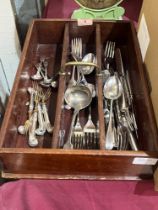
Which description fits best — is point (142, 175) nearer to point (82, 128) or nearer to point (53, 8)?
point (82, 128)

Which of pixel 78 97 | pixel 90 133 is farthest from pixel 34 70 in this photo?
pixel 90 133

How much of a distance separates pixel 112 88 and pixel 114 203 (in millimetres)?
317

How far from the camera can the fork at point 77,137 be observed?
24.3 inches

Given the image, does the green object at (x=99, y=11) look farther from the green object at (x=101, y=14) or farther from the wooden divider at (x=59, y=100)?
the wooden divider at (x=59, y=100)

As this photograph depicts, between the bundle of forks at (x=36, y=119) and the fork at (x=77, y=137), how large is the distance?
0.07 m

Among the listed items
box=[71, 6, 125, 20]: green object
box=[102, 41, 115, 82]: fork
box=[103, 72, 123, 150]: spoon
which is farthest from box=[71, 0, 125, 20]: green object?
box=[103, 72, 123, 150]: spoon

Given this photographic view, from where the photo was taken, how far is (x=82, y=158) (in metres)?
0.54

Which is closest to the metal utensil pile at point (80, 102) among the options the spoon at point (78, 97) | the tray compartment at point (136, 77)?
the spoon at point (78, 97)

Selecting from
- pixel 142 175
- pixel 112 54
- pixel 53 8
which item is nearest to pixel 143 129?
pixel 142 175

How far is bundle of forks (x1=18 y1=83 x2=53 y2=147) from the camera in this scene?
0.66m

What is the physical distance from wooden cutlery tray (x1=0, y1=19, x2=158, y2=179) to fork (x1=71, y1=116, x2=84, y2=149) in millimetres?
35

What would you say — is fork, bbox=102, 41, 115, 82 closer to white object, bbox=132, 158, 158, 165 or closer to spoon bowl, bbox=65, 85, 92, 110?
spoon bowl, bbox=65, 85, 92, 110

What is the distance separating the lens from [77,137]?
2.08 ft

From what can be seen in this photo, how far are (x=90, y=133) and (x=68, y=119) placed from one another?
8cm
